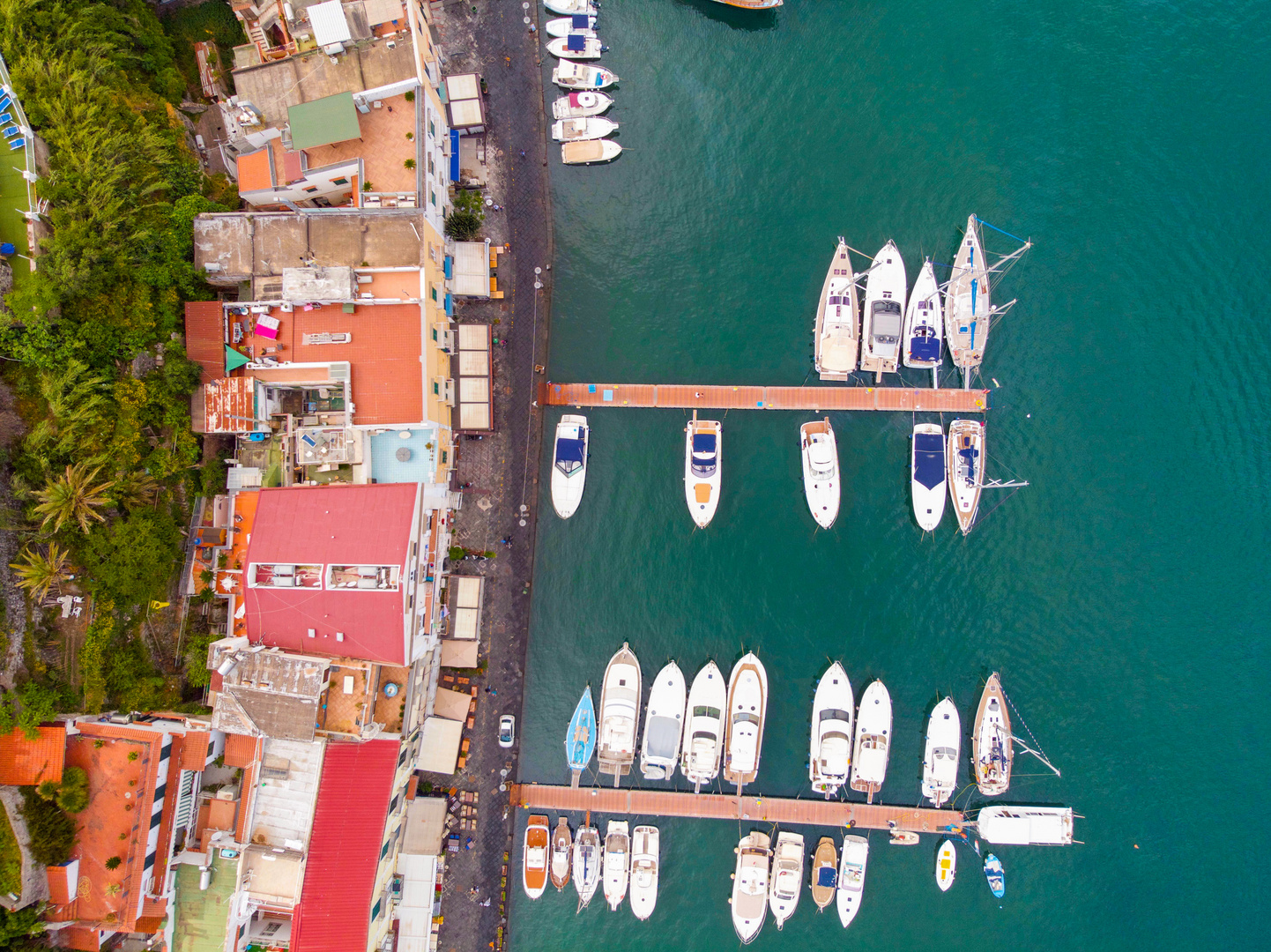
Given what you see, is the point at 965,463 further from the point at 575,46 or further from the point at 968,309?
the point at 575,46

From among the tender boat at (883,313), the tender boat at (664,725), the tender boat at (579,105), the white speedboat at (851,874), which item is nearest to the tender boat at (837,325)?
the tender boat at (883,313)

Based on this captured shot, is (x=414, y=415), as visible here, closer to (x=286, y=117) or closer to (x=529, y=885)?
(x=286, y=117)

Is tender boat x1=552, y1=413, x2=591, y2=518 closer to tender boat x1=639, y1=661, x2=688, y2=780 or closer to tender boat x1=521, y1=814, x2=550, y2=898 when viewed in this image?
tender boat x1=639, y1=661, x2=688, y2=780

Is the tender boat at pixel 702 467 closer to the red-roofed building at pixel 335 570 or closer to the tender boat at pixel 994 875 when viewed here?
the red-roofed building at pixel 335 570

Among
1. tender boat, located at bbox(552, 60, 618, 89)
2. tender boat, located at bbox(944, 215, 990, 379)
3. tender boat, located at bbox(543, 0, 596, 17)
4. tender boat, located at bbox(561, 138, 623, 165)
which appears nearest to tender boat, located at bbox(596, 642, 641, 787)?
tender boat, located at bbox(944, 215, 990, 379)

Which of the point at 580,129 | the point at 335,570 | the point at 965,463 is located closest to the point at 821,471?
the point at 965,463

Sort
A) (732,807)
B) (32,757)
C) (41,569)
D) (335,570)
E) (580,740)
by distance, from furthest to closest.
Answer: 1. (580,740)
2. (732,807)
3. (335,570)
4. (32,757)
5. (41,569)
